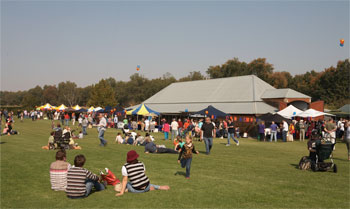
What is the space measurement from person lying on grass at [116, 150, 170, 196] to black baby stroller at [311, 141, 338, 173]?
6738mm

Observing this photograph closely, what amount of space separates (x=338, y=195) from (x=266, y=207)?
2512 millimetres

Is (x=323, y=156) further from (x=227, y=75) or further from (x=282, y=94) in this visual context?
(x=227, y=75)

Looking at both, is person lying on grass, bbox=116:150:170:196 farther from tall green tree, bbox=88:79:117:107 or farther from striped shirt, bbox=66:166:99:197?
tall green tree, bbox=88:79:117:107

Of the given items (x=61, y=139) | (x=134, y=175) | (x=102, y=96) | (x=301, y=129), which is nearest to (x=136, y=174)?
(x=134, y=175)

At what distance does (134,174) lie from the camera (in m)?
7.05

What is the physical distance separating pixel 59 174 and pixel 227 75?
69143 millimetres

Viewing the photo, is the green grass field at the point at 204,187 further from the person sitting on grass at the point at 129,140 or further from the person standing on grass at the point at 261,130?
the person standing on grass at the point at 261,130

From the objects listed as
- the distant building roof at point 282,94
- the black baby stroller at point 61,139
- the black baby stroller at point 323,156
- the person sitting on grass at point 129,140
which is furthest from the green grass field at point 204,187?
the distant building roof at point 282,94

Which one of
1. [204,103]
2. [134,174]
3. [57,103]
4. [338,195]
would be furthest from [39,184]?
[57,103]

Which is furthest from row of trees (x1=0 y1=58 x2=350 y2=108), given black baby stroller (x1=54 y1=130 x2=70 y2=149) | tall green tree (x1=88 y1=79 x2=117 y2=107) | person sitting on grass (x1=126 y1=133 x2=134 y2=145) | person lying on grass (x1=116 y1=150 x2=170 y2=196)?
person lying on grass (x1=116 y1=150 x2=170 y2=196)

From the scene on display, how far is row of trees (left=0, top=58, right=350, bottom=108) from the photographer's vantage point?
5925 centimetres

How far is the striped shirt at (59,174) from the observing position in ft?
24.0

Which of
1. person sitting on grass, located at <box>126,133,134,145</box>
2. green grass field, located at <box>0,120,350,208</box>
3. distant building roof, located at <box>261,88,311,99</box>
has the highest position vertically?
distant building roof, located at <box>261,88,311,99</box>

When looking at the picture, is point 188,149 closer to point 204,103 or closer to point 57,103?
point 204,103
